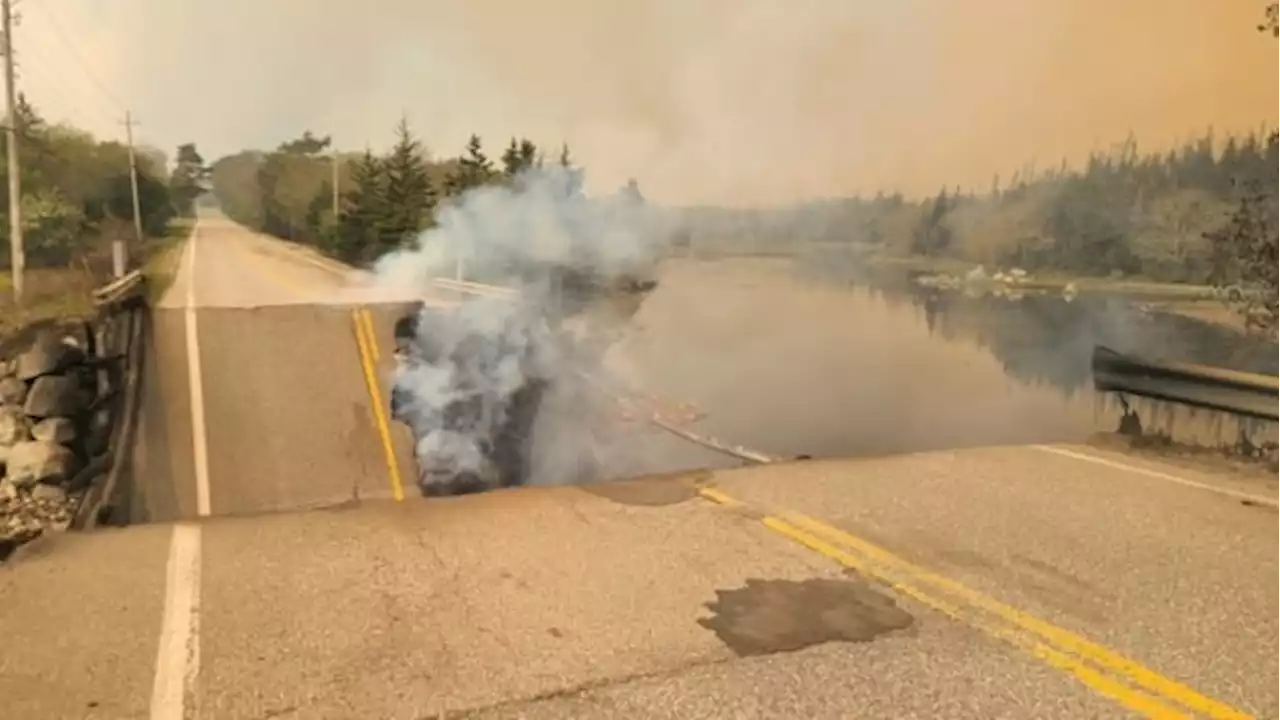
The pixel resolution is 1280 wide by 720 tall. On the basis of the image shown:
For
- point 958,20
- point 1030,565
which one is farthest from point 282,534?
point 958,20

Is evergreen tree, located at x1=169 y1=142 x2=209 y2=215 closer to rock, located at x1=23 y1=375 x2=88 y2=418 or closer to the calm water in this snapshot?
rock, located at x1=23 y1=375 x2=88 y2=418

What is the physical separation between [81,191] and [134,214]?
0.38 m

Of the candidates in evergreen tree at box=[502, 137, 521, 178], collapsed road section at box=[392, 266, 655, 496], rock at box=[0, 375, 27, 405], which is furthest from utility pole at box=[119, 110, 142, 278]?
evergreen tree at box=[502, 137, 521, 178]

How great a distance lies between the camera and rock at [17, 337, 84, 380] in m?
6.80

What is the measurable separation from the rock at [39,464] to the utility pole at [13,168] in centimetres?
107

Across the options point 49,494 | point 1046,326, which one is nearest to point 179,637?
point 49,494

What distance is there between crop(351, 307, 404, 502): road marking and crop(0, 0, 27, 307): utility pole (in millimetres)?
2350

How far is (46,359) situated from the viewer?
686 cm

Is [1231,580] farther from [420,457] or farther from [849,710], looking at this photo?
[420,457]

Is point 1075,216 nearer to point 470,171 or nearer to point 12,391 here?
point 470,171

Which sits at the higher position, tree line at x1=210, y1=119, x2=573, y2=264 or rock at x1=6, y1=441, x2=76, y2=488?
tree line at x1=210, y1=119, x2=573, y2=264

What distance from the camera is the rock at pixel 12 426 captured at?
6648 millimetres

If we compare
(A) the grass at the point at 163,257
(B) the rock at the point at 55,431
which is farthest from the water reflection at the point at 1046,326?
(B) the rock at the point at 55,431

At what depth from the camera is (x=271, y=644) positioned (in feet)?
12.2
